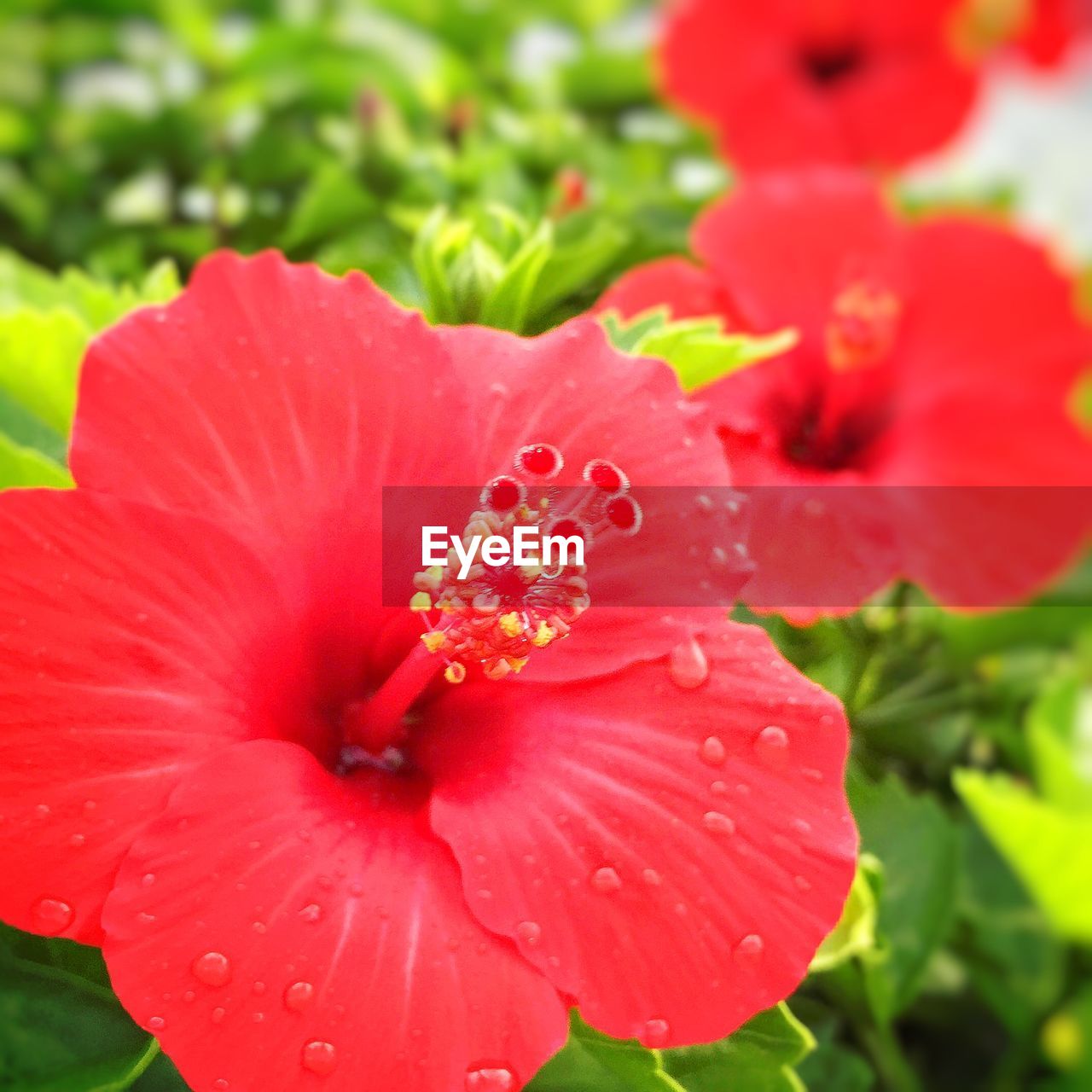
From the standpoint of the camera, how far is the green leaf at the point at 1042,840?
0.50 meters

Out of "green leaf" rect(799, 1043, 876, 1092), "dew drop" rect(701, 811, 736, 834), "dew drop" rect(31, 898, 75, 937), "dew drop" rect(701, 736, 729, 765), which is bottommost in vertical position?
"green leaf" rect(799, 1043, 876, 1092)

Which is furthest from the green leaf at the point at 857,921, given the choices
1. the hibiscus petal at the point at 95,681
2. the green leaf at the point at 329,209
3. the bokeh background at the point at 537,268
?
the green leaf at the point at 329,209

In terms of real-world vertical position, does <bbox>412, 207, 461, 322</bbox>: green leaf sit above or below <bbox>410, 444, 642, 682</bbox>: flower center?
above

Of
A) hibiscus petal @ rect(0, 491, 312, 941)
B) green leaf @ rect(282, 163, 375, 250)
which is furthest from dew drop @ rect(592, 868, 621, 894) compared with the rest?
green leaf @ rect(282, 163, 375, 250)

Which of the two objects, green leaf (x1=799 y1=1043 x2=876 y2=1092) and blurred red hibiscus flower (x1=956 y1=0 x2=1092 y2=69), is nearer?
green leaf (x1=799 y1=1043 x2=876 y2=1092)

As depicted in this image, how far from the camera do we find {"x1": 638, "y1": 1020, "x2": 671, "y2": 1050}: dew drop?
27 cm

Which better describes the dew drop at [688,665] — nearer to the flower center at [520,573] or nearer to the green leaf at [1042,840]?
the flower center at [520,573]

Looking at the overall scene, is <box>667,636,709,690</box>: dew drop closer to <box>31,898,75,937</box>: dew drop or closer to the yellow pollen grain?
the yellow pollen grain

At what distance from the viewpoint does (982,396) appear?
22.2 inches

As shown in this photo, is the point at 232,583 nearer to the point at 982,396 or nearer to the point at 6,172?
the point at 982,396

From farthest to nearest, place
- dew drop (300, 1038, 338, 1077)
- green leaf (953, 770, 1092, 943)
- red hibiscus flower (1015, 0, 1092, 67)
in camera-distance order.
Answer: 1. red hibiscus flower (1015, 0, 1092, 67)
2. green leaf (953, 770, 1092, 943)
3. dew drop (300, 1038, 338, 1077)

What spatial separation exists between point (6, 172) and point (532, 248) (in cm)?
73

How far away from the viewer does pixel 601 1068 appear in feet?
1.11

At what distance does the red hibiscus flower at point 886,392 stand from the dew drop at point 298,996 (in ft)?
0.58
